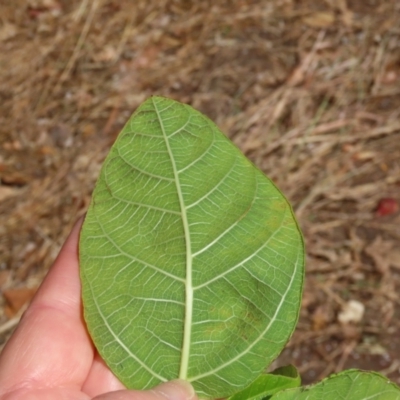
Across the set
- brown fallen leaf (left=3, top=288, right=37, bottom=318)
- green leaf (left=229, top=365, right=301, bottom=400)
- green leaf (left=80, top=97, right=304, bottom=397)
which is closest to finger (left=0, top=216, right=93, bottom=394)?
green leaf (left=80, top=97, right=304, bottom=397)

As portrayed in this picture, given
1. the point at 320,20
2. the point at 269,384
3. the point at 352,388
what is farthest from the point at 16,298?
the point at 320,20

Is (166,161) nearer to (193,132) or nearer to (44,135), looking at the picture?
(193,132)

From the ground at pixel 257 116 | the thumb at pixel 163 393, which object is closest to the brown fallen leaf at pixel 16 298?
the ground at pixel 257 116

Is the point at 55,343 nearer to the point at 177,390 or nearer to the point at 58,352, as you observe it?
the point at 58,352

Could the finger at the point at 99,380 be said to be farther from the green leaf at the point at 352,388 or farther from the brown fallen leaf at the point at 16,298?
the brown fallen leaf at the point at 16,298

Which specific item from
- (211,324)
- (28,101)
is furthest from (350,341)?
(28,101)
